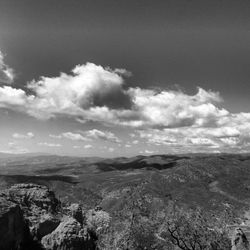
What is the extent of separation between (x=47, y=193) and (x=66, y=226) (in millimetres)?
24574

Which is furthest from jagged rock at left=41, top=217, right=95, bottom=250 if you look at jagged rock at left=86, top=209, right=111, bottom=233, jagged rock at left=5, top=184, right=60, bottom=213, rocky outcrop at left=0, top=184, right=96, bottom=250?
jagged rock at left=86, top=209, right=111, bottom=233

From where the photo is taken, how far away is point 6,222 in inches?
1924

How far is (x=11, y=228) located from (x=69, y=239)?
32.6 feet

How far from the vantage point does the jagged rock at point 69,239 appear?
50219 millimetres

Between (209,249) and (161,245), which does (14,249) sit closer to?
(161,245)

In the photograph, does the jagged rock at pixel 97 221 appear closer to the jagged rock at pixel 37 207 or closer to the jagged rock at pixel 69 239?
the jagged rock at pixel 37 207

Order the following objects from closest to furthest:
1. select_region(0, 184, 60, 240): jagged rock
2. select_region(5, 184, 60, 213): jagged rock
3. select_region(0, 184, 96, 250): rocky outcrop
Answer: select_region(0, 184, 96, 250): rocky outcrop
select_region(0, 184, 60, 240): jagged rock
select_region(5, 184, 60, 213): jagged rock

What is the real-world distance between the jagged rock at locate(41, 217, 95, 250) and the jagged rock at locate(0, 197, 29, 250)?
3928 millimetres

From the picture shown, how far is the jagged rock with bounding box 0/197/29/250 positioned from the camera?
48125 millimetres

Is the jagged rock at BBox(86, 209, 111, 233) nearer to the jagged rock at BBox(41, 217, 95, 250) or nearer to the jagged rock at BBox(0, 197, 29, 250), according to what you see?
the jagged rock at BBox(41, 217, 95, 250)

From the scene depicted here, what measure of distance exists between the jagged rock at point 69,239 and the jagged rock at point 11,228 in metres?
3.93

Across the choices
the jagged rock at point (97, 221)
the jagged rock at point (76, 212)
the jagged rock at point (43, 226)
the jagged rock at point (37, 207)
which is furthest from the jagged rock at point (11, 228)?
the jagged rock at point (97, 221)

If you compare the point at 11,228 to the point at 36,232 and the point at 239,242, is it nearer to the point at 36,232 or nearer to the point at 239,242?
the point at 36,232

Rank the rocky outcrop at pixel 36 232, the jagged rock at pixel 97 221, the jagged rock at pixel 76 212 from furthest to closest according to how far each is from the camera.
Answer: the jagged rock at pixel 97 221
the jagged rock at pixel 76 212
the rocky outcrop at pixel 36 232
